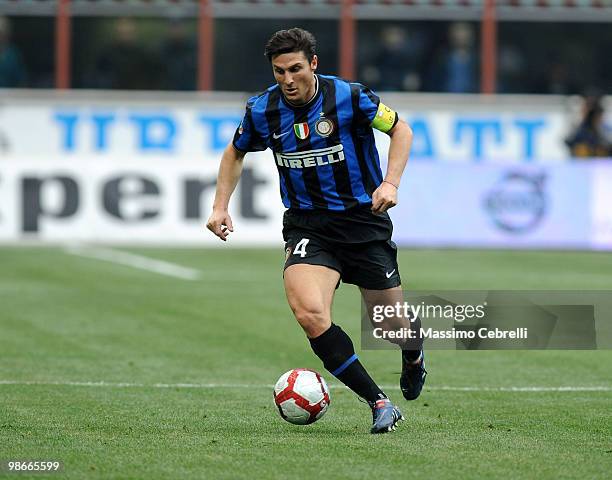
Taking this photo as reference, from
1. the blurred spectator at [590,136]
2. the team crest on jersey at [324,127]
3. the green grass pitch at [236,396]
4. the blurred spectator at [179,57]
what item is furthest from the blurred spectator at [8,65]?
the team crest on jersey at [324,127]

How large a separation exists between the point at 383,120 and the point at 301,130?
1.42ft

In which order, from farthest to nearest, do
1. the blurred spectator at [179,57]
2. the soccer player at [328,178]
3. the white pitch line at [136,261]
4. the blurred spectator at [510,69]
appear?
1. the blurred spectator at [510,69]
2. the blurred spectator at [179,57]
3. the white pitch line at [136,261]
4. the soccer player at [328,178]

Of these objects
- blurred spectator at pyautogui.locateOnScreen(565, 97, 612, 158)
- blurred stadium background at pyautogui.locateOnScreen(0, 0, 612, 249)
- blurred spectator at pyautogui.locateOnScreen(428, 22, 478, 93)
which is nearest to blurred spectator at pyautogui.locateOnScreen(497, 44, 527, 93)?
blurred stadium background at pyautogui.locateOnScreen(0, 0, 612, 249)

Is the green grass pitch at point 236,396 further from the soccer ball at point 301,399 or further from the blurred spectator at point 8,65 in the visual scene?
the blurred spectator at point 8,65

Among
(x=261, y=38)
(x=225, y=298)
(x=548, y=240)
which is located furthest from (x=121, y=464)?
(x=261, y=38)

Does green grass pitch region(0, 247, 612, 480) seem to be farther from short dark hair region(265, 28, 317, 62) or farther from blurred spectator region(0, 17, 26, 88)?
blurred spectator region(0, 17, 26, 88)

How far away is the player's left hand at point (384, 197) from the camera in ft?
25.2

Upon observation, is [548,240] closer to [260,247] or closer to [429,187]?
[429,187]

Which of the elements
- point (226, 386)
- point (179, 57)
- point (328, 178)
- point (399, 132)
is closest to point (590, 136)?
point (179, 57)

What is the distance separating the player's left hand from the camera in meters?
7.68

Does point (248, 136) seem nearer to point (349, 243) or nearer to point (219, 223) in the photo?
point (219, 223)

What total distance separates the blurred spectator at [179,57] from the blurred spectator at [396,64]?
2934mm

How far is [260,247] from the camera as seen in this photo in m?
21.1

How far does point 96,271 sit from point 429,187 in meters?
4.77
